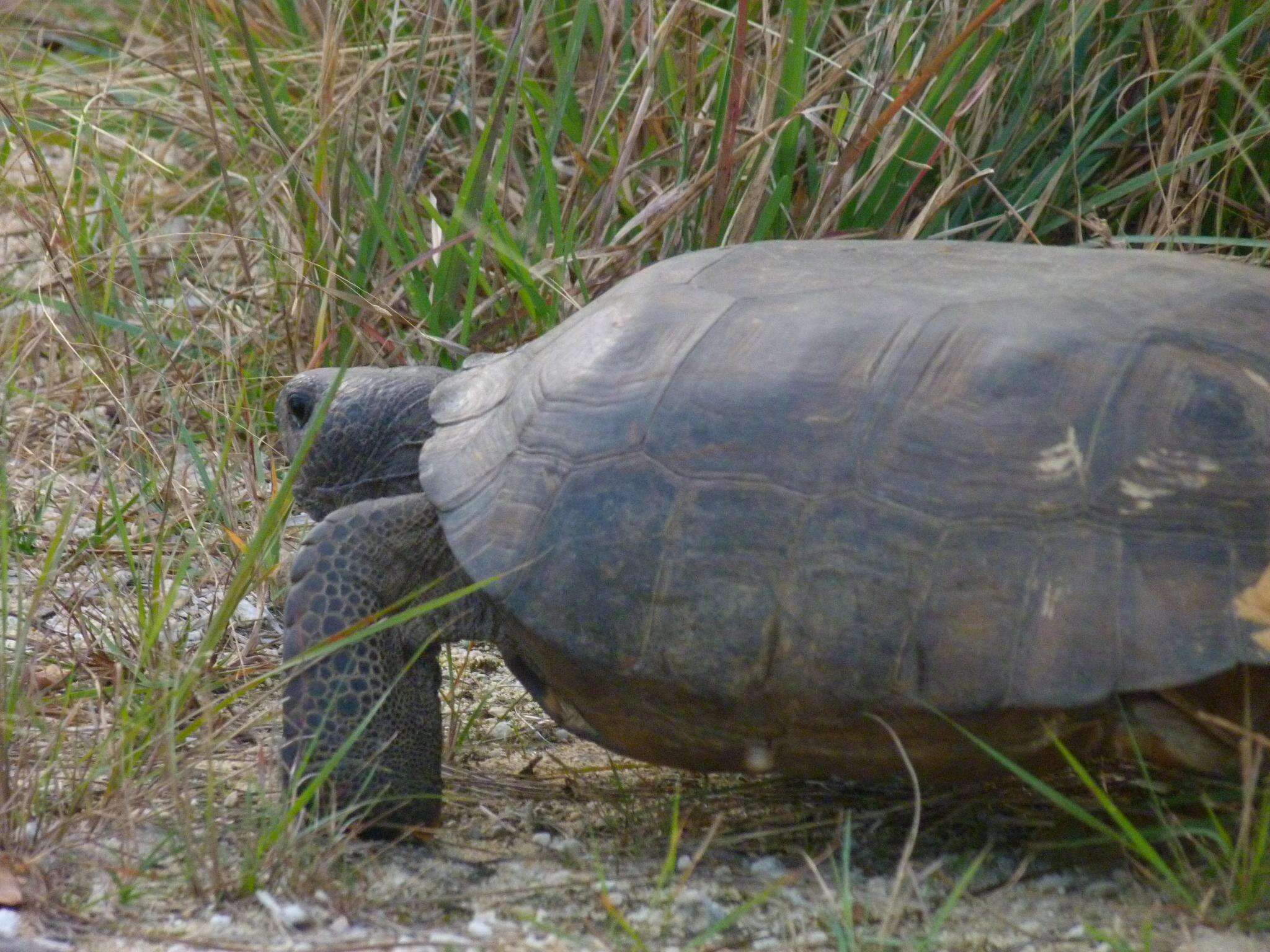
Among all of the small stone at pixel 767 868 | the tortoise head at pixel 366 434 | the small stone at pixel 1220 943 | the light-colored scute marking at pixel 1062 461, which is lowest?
the small stone at pixel 767 868

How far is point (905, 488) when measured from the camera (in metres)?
2.02

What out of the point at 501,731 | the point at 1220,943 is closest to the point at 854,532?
the point at 1220,943

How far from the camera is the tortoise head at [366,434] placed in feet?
9.14

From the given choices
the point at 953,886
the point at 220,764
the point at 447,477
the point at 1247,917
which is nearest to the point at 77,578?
the point at 220,764

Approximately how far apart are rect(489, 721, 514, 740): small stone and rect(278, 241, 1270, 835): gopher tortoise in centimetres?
37

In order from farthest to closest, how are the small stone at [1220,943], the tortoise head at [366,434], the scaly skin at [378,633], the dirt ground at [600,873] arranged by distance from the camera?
the tortoise head at [366,434], the scaly skin at [378,633], the dirt ground at [600,873], the small stone at [1220,943]

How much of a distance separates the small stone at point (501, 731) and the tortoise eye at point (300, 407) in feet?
2.28

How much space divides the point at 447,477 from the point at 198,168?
235 centimetres

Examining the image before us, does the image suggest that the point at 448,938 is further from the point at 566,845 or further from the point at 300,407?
the point at 300,407

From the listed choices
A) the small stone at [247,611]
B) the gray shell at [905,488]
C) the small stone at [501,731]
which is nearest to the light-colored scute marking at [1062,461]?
the gray shell at [905,488]

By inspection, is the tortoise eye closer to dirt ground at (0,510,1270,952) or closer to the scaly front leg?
the scaly front leg

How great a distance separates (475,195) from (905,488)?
1971mm

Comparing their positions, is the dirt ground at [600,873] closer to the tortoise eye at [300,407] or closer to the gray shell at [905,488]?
the gray shell at [905,488]

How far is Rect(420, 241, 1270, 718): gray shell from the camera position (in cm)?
193
